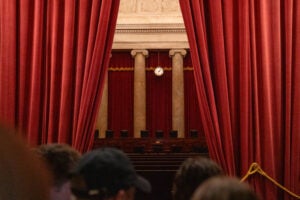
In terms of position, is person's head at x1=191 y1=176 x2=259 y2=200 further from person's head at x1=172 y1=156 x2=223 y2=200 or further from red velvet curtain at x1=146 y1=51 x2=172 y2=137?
red velvet curtain at x1=146 y1=51 x2=172 y2=137

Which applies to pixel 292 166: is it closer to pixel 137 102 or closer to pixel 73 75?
pixel 73 75

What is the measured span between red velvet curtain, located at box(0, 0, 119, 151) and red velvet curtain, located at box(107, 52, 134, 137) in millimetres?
10624

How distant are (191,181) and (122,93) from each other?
42.8ft

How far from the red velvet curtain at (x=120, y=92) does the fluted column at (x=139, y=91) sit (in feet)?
0.99

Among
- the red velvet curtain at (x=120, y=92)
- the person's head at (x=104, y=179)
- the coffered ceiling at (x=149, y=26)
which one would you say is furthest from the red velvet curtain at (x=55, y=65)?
the red velvet curtain at (x=120, y=92)

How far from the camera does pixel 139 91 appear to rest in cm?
1466

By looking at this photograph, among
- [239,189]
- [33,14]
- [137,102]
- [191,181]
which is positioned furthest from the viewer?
[137,102]

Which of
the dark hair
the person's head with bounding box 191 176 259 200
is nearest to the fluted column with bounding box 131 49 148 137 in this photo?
the dark hair

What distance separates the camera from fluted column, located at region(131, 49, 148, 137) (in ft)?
47.9

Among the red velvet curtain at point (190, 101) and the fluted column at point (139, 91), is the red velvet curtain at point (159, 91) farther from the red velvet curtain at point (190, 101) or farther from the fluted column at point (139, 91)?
the red velvet curtain at point (190, 101)

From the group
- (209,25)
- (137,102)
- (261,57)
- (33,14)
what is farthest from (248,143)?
(137,102)

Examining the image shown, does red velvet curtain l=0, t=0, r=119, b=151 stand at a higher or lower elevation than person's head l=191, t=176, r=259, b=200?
higher

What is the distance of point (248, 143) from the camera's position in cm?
394

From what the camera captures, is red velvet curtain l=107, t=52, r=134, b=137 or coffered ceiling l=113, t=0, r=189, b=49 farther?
red velvet curtain l=107, t=52, r=134, b=137
